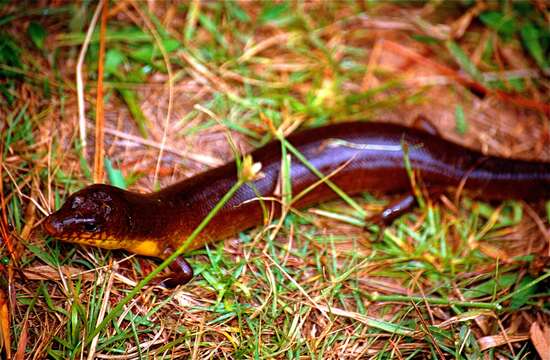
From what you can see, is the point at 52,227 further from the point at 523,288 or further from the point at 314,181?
the point at 523,288

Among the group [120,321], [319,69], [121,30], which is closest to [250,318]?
[120,321]

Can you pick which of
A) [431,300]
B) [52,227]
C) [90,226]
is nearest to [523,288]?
[431,300]

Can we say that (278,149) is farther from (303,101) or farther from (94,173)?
(94,173)

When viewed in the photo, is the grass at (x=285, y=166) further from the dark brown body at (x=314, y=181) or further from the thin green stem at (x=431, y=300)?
the dark brown body at (x=314, y=181)

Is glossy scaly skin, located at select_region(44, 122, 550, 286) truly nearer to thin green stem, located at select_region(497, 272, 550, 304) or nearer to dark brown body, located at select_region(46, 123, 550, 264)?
dark brown body, located at select_region(46, 123, 550, 264)

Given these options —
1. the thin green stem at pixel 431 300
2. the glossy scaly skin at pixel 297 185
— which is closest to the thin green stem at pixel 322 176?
the glossy scaly skin at pixel 297 185

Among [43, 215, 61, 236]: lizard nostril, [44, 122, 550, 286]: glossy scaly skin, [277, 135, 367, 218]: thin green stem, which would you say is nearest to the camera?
[43, 215, 61, 236]: lizard nostril

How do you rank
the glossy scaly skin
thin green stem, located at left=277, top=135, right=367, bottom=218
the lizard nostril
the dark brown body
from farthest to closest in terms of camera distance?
thin green stem, located at left=277, top=135, right=367, bottom=218, the dark brown body, the glossy scaly skin, the lizard nostril

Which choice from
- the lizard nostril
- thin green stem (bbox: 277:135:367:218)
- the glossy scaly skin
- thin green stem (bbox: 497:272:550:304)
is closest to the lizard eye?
the glossy scaly skin
